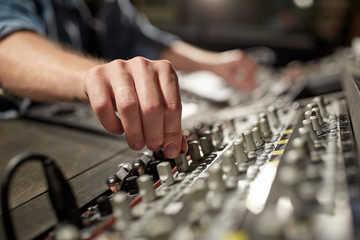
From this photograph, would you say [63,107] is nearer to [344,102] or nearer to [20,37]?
[20,37]

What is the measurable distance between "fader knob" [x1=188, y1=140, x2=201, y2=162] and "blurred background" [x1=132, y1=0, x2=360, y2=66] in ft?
6.77

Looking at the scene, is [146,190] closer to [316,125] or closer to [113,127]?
[113,127]

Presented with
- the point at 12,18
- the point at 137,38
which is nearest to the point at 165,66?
the point at 12,18

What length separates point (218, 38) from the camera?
2.56m

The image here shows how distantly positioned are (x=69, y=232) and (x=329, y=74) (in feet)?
4.46

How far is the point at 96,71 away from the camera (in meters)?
0.52

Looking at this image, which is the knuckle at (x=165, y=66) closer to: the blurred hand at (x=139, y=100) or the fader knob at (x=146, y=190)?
the blurred hand at (x=139, y=100)

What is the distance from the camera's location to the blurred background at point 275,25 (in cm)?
245

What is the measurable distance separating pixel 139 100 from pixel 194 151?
16cm

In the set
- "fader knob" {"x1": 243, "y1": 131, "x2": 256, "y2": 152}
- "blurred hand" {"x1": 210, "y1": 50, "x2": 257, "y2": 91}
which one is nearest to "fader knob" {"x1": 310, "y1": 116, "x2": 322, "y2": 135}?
"fader knob" {"x1": 243, "y1": 131, "x2": 256, "y2": 152}

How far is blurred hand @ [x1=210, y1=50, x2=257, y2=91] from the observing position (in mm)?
1661

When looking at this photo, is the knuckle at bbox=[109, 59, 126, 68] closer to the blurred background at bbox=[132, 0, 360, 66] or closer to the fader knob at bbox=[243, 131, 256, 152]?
the fader knob at bbox=[243, 131, 256, 152]

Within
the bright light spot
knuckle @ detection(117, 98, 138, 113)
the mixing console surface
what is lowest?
the mixing console surface

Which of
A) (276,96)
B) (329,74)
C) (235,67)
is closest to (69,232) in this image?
(276,96)
